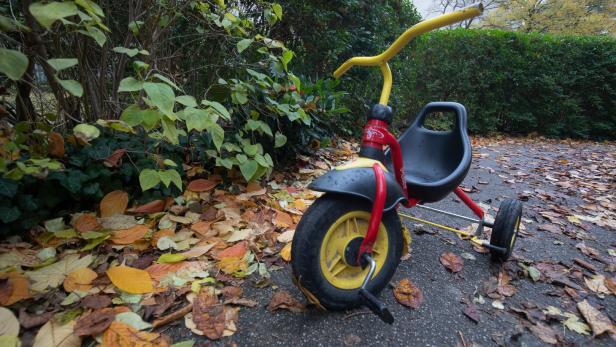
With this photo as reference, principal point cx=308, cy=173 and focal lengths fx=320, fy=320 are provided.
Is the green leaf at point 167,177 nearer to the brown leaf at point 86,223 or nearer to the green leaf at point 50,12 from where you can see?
the brown leaf at point 86,223

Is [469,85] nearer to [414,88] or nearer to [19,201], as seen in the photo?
[414,88]

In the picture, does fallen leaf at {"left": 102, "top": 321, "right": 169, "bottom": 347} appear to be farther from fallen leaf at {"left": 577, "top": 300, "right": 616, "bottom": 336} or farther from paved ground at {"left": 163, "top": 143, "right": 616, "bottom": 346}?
fallen leaf at {"left": 577, "top": 300, "right": 616, "bottom": 336}

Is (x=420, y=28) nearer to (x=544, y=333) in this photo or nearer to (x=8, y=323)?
(x=544, y=333)

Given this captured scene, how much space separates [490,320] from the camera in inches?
50.9

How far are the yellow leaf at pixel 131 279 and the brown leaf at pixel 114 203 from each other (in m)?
0.41

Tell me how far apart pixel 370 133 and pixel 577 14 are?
629 inches

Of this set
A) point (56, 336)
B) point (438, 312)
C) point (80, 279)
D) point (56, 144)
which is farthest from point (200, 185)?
point (438, 312)

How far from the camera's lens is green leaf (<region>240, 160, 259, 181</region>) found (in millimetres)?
1806

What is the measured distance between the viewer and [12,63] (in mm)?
813

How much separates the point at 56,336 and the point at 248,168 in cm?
108

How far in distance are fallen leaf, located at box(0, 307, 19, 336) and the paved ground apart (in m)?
0.43

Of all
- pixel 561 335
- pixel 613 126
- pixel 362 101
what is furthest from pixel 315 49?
pixel 613 126

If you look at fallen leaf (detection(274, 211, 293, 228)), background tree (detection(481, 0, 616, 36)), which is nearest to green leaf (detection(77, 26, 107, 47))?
fallen leaf (detection(274, 211, 293, 228))

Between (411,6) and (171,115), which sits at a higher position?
(411,6)
